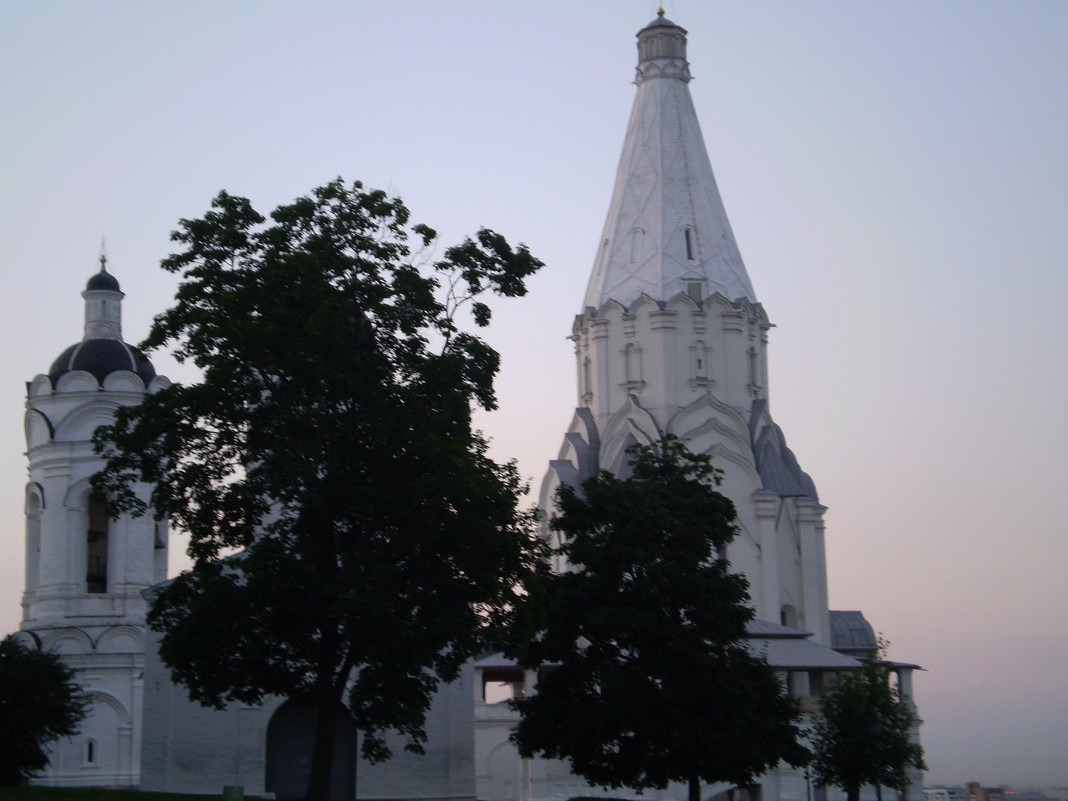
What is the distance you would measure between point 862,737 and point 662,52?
28.1m

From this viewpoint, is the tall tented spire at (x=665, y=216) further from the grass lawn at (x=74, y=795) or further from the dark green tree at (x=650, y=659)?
the grass lawn at (x=74, y=795)

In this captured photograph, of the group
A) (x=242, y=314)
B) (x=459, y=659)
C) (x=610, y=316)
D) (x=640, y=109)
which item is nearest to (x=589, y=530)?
(x=459, y=659)

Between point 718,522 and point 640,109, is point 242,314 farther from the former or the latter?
point 640,109

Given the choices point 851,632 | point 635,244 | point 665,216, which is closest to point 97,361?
point 635,244

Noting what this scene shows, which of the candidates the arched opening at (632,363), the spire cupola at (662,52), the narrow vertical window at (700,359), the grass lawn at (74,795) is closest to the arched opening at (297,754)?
the grass lawn at (74,795)

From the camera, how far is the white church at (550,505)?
1280 inches

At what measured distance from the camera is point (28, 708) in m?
34.1

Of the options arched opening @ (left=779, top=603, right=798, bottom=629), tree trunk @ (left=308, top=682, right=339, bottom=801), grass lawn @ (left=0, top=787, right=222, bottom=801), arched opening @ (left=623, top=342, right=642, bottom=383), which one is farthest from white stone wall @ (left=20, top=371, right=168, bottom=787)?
arched opening @ (left=779, top=603, right=798, bottom=629)

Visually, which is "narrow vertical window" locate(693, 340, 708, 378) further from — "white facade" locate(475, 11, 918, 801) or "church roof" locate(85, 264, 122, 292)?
"church roof" locate(85, 264, 122, 292)

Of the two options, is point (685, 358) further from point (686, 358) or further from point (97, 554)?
point (97, 554)

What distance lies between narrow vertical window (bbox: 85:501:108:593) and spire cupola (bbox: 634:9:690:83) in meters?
25.2

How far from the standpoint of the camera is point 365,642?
76.4 feet

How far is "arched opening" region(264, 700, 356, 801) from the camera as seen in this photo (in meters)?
32.3

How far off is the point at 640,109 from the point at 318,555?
35735 mm
